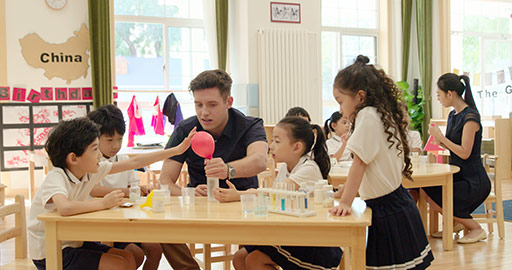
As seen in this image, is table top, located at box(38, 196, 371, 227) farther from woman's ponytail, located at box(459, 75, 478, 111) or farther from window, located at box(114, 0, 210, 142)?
window, located at box(114, 0, 210, 142)

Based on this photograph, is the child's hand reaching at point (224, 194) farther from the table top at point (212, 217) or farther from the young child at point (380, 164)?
the young child at point (380, 164)

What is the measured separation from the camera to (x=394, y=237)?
2.14 meters

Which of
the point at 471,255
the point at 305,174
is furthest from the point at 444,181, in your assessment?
the point at 305,174

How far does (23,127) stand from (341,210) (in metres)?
5.77

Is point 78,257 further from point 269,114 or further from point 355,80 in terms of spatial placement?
point 269,114

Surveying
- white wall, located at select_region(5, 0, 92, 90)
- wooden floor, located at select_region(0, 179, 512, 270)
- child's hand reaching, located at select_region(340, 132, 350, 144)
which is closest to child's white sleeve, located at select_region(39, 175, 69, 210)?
wooden floor, located at select_region(0, 179, 512, 270)

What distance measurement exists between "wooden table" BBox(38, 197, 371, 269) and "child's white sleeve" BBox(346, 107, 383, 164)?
241 mm

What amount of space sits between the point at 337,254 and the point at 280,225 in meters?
0.48

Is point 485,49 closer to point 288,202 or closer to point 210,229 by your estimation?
point 288,202

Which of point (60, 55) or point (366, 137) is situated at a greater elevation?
point (60, 55)

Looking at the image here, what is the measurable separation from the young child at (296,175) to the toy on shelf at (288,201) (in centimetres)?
28

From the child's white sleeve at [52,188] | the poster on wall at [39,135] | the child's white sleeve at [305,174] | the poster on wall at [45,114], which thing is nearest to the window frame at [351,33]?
the poster on wall at [45,114]

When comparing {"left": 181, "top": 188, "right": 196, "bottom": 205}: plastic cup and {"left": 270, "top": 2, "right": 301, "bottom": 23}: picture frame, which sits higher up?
{"left": 270, "top": 2, "right": 301, "bottom": 23}: picture frame

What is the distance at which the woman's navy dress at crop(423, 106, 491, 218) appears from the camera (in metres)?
4.24
